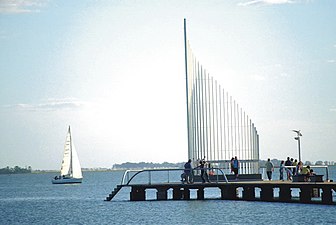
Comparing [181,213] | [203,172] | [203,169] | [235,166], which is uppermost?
[235,166]

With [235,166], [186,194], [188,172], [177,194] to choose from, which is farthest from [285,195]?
[177,194]

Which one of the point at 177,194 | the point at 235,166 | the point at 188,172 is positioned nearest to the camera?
the point at 235,166

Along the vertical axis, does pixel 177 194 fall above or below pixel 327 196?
above

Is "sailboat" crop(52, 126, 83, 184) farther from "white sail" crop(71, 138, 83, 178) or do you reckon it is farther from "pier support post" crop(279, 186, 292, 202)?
"pier support post" crop(279, 186, 292, 202)

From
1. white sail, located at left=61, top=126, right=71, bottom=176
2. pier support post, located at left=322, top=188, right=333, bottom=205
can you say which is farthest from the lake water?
white sail, located at left=61, top=126, right=71, bottom=176

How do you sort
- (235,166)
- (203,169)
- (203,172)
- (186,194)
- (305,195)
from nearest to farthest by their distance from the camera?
1. (305,195)
2. (203,169)
3. (203,172)
4. (235,166)
5. (186,194)

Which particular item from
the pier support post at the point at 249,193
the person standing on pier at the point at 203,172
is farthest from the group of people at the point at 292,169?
the person standing on pier at the point at 203,172

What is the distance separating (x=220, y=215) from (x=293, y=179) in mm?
6417

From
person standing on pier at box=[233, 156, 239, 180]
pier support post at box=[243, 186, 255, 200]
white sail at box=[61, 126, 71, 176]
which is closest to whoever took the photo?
person standing on pier at box=[233, 156, 239, 180]

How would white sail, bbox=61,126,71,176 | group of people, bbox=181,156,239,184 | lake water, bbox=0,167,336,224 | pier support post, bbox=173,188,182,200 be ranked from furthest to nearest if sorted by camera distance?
white sail, bbox=61,126,71,176 → pier support post, bbox=173,188,182,200 → group of people, bbox=181,156,239,184 → lake water, bbox=0,167,336,224

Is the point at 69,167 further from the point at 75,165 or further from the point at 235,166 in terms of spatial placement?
the point at 235,166

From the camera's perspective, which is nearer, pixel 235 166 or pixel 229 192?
pixel 235 166

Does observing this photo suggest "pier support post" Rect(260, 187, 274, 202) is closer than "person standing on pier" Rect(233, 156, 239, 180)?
Yes

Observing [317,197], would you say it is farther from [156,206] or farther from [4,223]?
[4,223]
